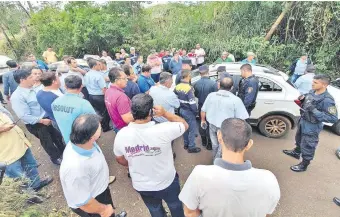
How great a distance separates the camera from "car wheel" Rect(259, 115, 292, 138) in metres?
5.31

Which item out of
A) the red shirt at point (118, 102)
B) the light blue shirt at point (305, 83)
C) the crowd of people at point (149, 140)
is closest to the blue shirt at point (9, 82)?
A: the crowd of people at point (149, 140)

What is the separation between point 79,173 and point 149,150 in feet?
2.22

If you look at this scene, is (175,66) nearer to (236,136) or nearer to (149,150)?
(149,150)

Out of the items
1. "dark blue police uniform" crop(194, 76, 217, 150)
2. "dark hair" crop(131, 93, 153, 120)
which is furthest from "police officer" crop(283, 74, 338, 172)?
"dark hair" crop(131, 93, 153, 120)

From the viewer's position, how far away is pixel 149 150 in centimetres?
230

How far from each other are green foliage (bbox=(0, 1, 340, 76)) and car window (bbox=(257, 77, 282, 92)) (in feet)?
16.8

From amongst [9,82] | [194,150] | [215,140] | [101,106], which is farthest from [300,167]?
[9,82]

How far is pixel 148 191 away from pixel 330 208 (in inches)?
120

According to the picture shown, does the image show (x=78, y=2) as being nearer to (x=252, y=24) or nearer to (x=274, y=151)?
(x=252, y=24)

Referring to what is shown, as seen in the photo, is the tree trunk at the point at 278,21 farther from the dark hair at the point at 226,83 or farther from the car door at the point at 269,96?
the dark hair at the point at 226,83

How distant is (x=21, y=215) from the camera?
2.63 metres

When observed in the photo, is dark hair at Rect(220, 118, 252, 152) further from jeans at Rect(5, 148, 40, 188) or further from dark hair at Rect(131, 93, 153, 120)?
jeans at Rect(5, 148, 40, 188)

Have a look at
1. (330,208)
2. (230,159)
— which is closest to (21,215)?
(230,159)

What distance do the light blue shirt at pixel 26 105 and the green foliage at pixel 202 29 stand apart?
8.42m
